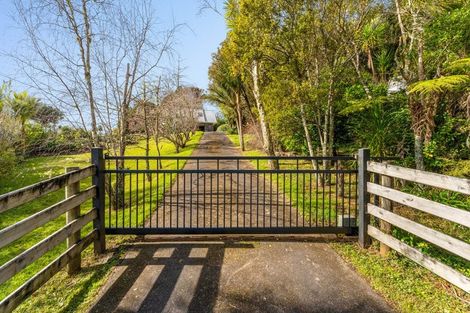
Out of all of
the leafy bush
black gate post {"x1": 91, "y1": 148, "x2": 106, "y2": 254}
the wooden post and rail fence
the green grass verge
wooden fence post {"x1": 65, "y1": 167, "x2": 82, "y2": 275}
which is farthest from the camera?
the leafy bush

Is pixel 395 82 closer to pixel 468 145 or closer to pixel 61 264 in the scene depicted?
pixel 468 145

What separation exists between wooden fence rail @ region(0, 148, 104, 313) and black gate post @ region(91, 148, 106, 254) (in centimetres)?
1

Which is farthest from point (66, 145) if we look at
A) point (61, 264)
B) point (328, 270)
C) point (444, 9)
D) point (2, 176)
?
point (444, 9)

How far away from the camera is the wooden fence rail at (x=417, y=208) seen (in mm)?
2248

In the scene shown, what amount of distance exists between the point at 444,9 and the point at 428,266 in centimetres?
491

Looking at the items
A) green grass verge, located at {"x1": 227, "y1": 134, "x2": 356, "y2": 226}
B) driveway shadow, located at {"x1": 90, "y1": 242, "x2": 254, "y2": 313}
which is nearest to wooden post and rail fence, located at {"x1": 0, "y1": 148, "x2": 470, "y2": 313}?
green grass verge, located at {"x1": 227, "y1": 134, "x2": 356, "y2": 226}

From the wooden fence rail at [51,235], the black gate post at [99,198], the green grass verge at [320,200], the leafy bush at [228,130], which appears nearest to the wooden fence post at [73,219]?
the wooden fence rail at [51,235]

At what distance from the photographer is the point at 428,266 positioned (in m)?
2.60

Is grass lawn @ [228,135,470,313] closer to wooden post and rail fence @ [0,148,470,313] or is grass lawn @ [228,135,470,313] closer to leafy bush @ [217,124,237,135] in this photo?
wooden post and rail fence @ [0,148,470,313]

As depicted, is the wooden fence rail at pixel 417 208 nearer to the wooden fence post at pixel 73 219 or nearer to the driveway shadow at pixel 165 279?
the driveway shadow at pixel 165 279

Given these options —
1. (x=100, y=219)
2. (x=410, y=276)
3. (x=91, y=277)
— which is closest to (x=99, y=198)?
(x=100, y=219)

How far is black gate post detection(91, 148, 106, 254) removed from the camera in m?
3.51

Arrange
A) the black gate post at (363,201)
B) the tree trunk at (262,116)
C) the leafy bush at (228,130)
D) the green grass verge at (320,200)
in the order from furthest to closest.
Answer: the leafy bush at (228,130) → the tree trunk at (262,116) → the green grass verge at (320,200) → the black gate post at (363,201)

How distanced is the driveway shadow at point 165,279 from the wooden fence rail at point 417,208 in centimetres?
173
